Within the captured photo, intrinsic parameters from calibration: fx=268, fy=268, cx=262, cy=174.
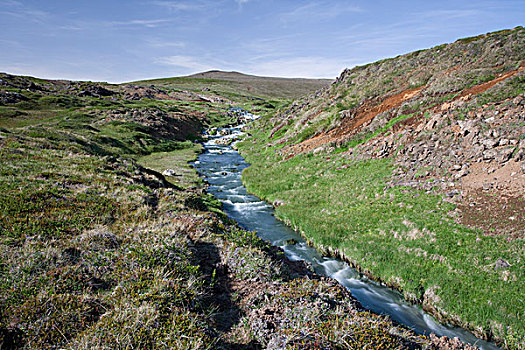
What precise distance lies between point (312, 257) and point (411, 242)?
248 inches

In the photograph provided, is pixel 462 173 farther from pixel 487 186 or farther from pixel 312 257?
pixel 312 257

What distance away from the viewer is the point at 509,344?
1045cm

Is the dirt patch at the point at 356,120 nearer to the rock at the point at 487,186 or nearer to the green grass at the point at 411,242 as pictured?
the green grass at the point at 411,242

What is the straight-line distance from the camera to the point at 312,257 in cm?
1869

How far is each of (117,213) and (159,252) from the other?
6.44 meters

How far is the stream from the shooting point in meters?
12.4

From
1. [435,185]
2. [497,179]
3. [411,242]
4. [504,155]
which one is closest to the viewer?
[411,242]

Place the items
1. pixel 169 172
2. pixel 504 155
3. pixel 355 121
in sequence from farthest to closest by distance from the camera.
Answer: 1. pixel 355 121
2. pixel 169 172
3. pixel 504 155

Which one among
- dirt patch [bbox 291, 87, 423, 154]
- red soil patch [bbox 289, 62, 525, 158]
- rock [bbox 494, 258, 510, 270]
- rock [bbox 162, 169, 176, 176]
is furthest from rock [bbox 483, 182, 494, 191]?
rock [bbox 162, 169, 176, 176]

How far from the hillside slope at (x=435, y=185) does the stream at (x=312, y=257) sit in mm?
589

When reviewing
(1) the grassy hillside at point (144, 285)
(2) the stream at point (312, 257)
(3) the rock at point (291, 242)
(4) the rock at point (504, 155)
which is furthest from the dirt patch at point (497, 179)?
(1) the grassy hillside at point (144, 285)

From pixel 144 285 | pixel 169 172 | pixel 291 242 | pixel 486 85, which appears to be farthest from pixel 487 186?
pixel 169 172

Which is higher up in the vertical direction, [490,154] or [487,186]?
[490,154]

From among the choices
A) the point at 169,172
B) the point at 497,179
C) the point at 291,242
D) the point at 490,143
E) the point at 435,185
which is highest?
the point at 490,143
